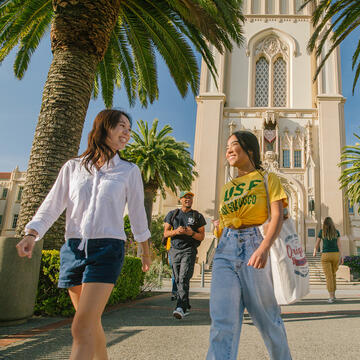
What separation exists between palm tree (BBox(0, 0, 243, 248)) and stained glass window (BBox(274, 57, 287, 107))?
70.2ft

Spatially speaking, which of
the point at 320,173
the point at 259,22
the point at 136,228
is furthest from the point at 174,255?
the point at 259,22

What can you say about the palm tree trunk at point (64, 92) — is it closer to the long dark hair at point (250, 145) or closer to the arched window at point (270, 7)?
the long dark hair at point (250, 145)

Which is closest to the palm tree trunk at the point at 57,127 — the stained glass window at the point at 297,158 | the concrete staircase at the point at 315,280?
the concrete staircase at the point at 315,280

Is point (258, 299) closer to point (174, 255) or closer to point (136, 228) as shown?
point (136, 228)

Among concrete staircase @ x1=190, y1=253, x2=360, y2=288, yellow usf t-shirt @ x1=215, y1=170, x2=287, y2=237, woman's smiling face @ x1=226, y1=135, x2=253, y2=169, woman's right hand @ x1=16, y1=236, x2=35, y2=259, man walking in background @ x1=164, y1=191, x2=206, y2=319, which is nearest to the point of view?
woman's right hand @ x1=16, y1=236, x2=35, y2=259

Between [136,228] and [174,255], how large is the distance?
366 centimetres

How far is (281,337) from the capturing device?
2244 mm

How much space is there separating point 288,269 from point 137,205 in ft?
3.47

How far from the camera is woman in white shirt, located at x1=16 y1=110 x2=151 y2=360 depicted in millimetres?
2014

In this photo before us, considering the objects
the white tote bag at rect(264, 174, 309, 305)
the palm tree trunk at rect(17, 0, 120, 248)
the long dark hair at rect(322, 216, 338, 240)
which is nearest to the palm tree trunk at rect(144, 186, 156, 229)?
the long dark hair at rect(322, 216, 338, 240)

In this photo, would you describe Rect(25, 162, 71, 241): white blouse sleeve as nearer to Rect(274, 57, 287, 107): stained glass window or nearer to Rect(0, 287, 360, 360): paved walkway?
Rect(0, 287, 360, 360): paved walkway

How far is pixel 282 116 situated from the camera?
29.7 metres

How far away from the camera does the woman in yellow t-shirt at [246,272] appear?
2.22 metres

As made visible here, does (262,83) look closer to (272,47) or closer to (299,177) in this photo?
(272,47)
